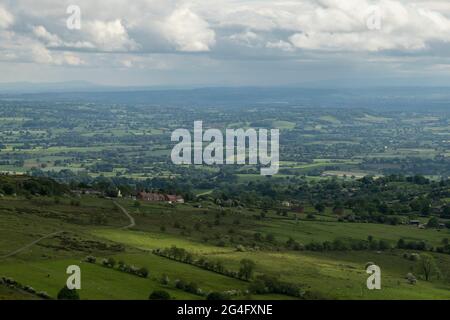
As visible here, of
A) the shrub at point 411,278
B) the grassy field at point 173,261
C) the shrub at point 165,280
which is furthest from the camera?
the shrub at point 411,278

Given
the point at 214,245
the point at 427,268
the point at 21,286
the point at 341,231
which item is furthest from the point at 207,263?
the point at 341,231

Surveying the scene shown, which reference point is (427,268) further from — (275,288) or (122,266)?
(122,266)

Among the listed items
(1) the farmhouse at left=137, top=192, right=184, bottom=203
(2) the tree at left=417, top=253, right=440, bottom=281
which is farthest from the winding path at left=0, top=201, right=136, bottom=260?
(2) the tree at left=417, top=253, right=440, bottom=281

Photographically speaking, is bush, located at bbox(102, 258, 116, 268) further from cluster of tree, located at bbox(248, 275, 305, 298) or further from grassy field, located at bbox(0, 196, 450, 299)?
cluster of tree, located at bbox(248, 275, 305, 298)

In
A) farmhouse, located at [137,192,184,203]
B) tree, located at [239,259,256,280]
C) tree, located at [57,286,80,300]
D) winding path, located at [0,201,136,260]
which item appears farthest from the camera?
farmhouse, located at [137,192,184,203]

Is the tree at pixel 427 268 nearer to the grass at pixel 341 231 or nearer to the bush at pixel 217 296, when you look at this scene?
the grass at pixel 341 231

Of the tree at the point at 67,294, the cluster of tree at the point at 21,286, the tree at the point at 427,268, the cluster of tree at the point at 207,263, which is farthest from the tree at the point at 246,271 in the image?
the tree at the point at 427,268

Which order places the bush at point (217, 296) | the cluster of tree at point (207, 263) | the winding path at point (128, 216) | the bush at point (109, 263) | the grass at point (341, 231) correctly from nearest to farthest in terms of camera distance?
the bush at point (217, 296) → the bush at point (109, 263) → the cluster of tree at point (207, 263) → the winding path at point (128, 216) → the grass at point (341, 231)
